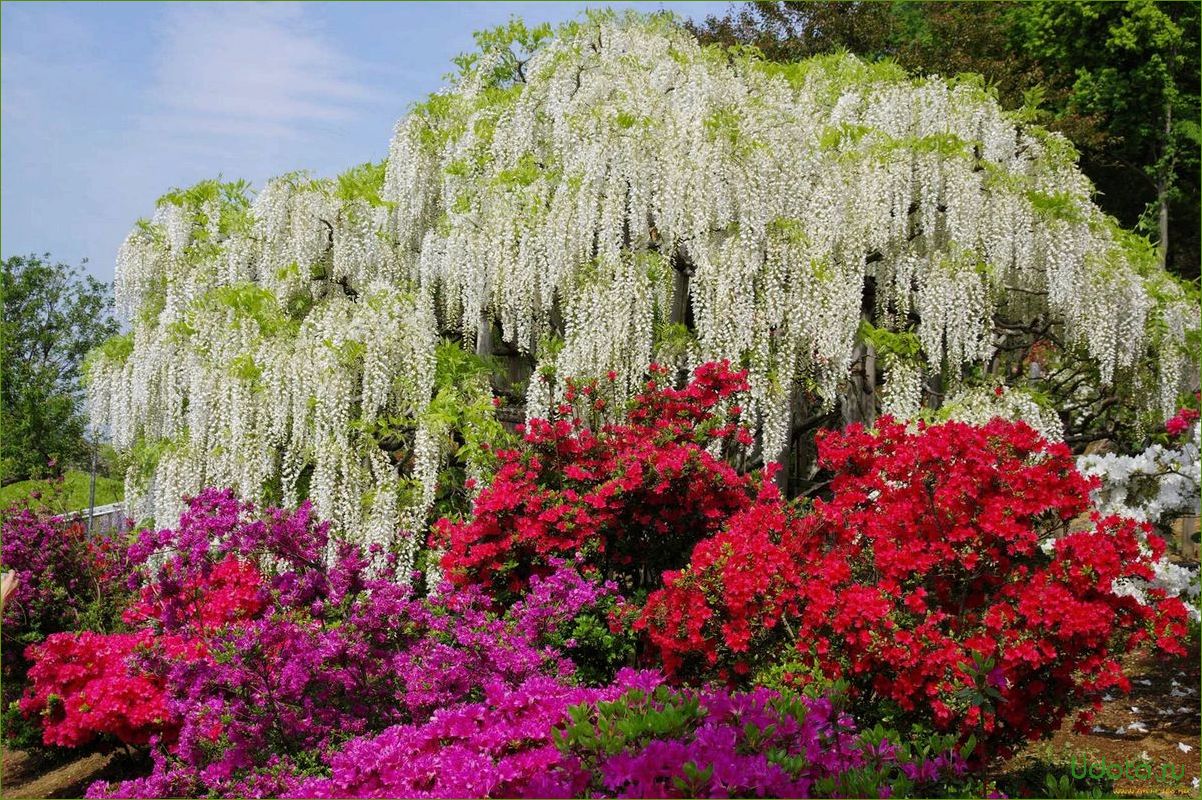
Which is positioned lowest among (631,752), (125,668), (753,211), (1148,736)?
(1148,736)

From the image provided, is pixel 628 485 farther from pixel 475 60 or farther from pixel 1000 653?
pixel 475 60

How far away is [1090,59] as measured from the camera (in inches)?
914

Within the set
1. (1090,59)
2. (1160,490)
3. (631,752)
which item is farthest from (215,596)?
(1090,59)

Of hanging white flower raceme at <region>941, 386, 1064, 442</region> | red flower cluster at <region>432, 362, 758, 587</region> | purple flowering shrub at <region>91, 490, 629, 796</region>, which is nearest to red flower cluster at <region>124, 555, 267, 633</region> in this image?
purple flowering shrub at <region>91, 490, 629, 796</region>

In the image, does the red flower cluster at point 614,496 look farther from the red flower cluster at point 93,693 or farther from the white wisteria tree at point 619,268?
the red flower cluster at point 93,693

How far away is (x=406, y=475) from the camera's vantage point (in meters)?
8.37

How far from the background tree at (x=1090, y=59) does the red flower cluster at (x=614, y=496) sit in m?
12.7

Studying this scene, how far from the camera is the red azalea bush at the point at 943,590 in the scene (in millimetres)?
4406

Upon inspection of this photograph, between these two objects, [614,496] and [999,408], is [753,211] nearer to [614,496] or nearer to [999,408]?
[999,408]

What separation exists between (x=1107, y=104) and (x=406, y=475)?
21.2 metres

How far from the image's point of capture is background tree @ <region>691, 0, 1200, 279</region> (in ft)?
59.0

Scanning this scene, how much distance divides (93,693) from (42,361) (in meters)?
16.4

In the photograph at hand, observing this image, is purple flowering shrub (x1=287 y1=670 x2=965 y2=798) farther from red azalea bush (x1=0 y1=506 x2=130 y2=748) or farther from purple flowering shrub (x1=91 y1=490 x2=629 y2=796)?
red azalea bush (x1=0 y1=506 x2=130 y2=748)

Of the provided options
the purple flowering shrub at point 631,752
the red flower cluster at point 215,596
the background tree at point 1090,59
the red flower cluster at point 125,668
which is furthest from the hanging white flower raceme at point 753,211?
the background tree at point 1090,59
